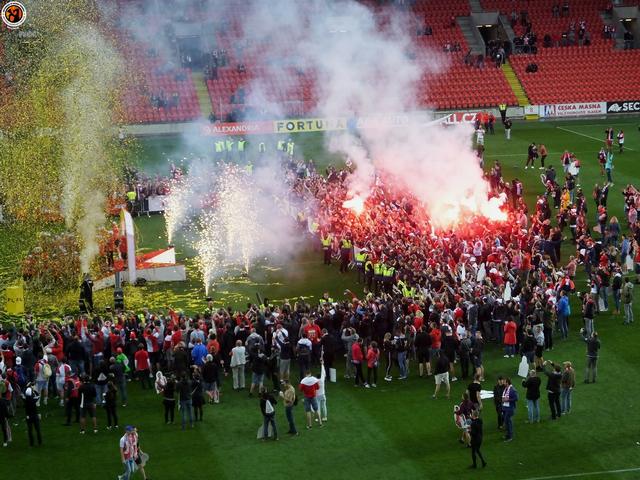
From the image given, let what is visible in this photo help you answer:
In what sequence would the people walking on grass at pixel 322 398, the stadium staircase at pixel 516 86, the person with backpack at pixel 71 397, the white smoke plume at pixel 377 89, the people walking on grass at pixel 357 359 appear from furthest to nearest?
the stadium staircase at pixel 516 86, the white smoke plume at pixel 377 89, the people walking on grass at pixel 357 359, the person with backpack at pixel 71 397, the people walking on grass at pixel 322 398

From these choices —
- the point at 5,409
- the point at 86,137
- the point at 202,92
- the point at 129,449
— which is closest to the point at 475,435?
the point at 129,449

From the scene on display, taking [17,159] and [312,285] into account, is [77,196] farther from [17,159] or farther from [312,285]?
[312,285]

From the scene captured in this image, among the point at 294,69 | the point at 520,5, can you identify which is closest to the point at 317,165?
the point at 294,69

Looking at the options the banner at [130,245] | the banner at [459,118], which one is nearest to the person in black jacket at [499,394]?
the banner at [130,245]

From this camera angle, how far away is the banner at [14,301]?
29922 mm

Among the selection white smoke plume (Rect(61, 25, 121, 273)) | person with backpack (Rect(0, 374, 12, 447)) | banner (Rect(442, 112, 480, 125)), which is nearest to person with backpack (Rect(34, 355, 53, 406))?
person with backpack (Rect(0, 374, 12, 447))

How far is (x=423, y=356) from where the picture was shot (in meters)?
24.6

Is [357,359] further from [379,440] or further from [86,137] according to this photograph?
[86,137]

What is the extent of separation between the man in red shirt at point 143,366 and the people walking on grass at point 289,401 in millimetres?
3959

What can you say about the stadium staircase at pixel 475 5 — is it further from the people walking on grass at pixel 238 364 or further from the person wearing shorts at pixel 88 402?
the person wearing shorts at pixel 88 402

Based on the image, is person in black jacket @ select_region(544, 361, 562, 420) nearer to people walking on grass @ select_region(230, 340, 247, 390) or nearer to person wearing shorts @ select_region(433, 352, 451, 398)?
person wearing shorts @ select_region(433, 352, 451, 398)

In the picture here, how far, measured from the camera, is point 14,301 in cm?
2994

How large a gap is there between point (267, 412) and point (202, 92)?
A: 36821 millimetres

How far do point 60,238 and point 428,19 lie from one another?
34.9 metres
